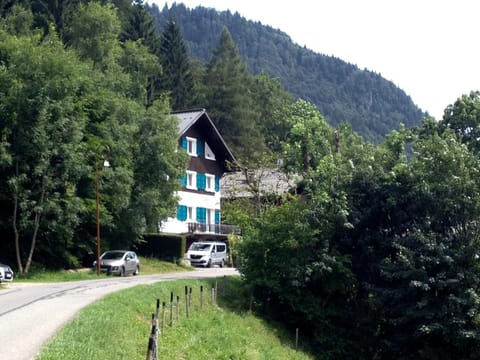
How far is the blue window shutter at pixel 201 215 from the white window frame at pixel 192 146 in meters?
4.70

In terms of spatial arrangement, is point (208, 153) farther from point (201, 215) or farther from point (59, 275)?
point (59, 275)

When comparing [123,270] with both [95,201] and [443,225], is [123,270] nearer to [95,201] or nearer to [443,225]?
[95,201]

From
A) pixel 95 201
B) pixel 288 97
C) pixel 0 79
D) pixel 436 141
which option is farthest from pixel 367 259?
pixel 288 97

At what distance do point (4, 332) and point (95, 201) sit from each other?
25301 mm

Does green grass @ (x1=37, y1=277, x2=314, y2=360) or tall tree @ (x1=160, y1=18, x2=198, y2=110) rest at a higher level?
tall tree @ (x1=160, y1=18, x2=198, y2=110)

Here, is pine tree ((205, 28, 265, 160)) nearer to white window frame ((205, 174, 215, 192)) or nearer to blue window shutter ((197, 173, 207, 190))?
white window frame ((205, 174, 215, 192))

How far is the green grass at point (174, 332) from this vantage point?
14141 mm

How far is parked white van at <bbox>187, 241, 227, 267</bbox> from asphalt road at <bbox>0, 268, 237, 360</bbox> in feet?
74.8

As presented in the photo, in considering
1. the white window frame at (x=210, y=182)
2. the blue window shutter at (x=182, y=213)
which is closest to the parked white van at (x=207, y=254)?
the blue window shutter at (x=182, y=213)

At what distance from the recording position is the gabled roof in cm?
5706

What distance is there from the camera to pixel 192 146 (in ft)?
193

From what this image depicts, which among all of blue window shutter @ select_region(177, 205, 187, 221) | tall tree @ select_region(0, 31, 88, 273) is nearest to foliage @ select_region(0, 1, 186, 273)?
tall tree @ select_region(0, 31, 88, 273)

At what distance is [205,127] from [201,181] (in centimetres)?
448

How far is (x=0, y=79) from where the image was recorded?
3666 cm
